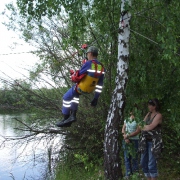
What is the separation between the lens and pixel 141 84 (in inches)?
206

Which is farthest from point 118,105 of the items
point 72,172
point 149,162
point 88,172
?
point 72,172

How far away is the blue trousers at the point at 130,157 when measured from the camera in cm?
589

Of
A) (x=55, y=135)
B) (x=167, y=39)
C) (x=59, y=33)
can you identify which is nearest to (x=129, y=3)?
(x=167, y=39)

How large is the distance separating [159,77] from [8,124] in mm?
14732

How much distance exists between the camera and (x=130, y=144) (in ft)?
19.4

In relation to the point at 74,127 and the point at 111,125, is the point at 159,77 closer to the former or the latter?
the point at 111,125

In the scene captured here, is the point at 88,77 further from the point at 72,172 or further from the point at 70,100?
the point at 72,172

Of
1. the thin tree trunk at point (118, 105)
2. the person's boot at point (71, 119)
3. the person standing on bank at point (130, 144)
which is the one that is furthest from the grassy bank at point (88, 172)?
the person's boot at point (71, 119)

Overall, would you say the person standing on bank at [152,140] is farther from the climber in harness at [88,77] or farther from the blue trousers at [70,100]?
the blue trousers at [70,100]

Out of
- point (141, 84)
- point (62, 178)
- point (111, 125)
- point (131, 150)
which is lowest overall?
point (62, 178)

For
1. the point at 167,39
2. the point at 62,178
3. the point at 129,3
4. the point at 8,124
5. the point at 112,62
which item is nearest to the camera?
the point at 167,39

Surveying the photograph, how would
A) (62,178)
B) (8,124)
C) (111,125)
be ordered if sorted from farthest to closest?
(8,124) → (62,178) → (111,125)

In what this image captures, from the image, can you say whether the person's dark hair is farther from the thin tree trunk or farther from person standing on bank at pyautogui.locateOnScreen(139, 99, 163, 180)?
the thin tree trunk

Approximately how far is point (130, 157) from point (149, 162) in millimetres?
801
